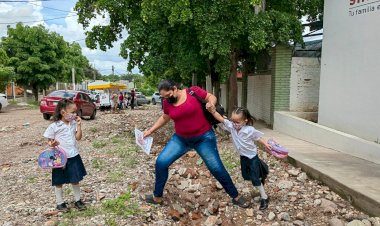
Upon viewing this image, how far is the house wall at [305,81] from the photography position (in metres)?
10.3

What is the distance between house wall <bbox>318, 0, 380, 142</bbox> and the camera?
645cm

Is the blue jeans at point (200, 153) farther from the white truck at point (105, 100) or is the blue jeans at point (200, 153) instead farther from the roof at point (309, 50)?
the white truck at point (105, 100)

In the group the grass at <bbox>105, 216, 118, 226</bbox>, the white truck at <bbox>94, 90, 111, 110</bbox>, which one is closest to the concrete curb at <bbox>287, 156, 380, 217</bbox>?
the grass at <bbox>105, 216, 118, 226</bbox>

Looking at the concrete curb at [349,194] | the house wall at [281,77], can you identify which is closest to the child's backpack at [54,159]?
the concrete curb at [349,194]

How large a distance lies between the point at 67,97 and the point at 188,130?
13.2m

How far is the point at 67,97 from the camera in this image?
16.4 meters

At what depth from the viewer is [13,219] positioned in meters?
4.49

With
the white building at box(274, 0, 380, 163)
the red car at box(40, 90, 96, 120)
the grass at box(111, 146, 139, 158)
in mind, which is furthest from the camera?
the red car at box(40, 90, 96, 120)

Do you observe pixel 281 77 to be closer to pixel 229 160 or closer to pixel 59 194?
pixel 229 160

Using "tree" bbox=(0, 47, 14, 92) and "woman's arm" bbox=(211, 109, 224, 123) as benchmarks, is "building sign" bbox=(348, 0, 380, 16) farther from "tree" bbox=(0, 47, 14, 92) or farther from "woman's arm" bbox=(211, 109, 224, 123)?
"tree" bbox=(0, 47, 14, 92)

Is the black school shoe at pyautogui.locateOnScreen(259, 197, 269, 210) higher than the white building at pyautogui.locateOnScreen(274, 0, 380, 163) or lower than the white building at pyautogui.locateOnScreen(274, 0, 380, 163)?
lower

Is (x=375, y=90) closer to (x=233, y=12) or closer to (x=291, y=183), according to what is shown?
(x=291, y=183)

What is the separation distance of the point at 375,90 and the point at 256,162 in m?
3.16

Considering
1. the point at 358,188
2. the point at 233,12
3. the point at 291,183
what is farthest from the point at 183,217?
the point at 233,12
